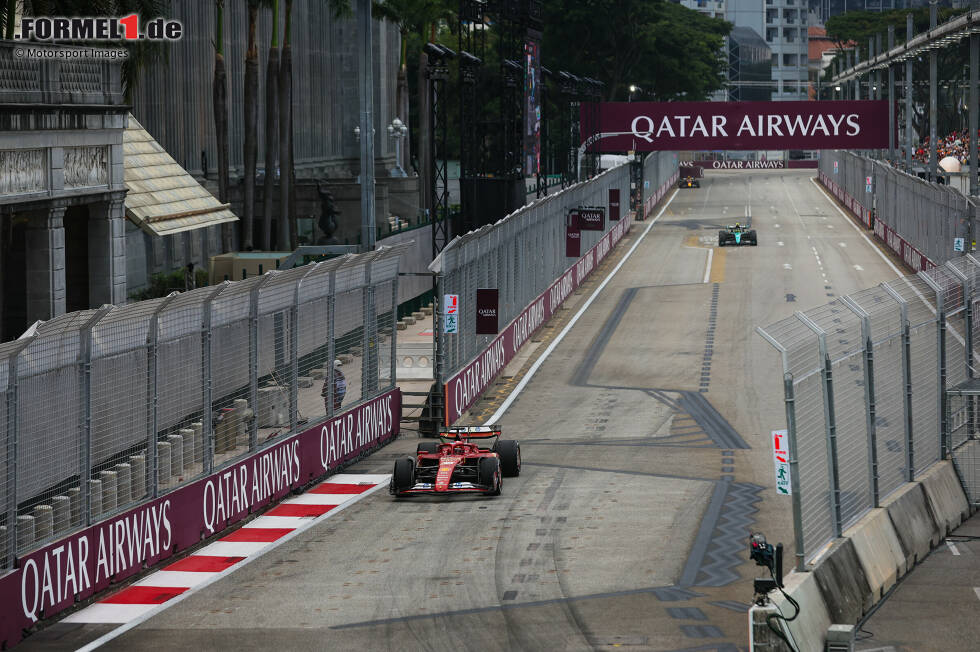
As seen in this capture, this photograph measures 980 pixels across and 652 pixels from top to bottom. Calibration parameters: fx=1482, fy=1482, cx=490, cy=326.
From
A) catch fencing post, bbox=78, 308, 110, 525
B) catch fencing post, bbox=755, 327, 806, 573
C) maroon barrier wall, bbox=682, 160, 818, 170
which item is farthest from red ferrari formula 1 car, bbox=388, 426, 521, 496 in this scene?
maroon barrier wall, bbox=682, 160, 818, 170

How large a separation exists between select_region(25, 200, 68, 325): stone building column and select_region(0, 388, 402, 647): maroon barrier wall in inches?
326

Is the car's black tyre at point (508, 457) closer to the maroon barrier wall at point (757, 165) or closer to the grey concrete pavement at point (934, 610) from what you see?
the grey concrete pavement at point (934, 610)

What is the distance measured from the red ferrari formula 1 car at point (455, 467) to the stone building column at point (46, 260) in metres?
11.3

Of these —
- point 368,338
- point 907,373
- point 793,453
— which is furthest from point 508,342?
point 793,453

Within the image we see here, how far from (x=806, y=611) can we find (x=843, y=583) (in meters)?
1.56

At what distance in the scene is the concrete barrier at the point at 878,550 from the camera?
50.4 ft

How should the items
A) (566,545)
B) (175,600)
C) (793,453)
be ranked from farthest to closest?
1. (566,545)
2. (175,600)
3. (793,453)

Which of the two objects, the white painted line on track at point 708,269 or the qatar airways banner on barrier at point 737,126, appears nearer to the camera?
the white painted line on track at point 708,269

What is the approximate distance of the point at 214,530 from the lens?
61.6 ft

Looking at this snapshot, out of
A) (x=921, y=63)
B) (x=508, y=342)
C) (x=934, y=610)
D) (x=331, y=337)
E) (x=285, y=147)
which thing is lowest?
(x=934, y=610)

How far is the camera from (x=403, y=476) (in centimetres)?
2094

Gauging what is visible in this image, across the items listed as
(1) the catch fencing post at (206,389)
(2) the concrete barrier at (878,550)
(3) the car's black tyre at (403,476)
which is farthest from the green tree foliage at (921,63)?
(1) the catch fencing post at (206,389)

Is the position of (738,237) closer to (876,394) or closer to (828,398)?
(876,394)

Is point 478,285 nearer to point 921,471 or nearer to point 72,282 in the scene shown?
point 72,282
